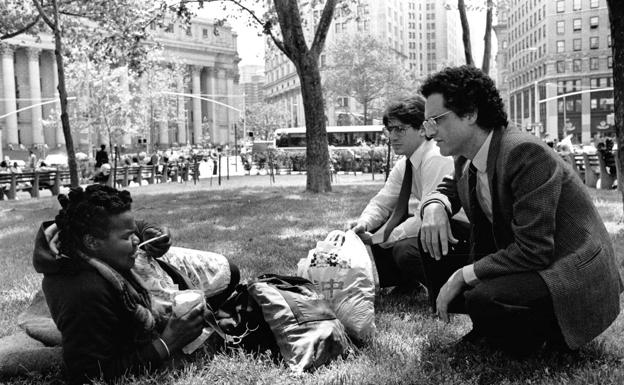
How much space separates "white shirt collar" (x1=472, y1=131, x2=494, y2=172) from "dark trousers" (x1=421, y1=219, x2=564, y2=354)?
0.56m

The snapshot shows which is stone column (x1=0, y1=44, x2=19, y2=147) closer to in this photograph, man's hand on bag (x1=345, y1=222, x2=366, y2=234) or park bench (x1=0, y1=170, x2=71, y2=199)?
park bench (x1=0, y1=170, x2=71, y2=199)

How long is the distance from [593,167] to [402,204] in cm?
1573

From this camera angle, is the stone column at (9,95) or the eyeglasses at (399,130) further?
the stone column at (9,95)

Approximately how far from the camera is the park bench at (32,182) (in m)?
19.7

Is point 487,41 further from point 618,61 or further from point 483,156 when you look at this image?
point 483,156

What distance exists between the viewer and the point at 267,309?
345 cm

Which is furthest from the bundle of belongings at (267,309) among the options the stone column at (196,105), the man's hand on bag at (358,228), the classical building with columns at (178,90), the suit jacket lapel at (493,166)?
the stone column at (196,105)

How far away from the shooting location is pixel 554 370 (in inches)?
124

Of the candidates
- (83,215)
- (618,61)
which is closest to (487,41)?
(618,61)

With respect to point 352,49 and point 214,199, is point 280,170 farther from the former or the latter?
point 352,49

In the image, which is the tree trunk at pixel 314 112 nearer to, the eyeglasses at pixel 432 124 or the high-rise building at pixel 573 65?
the eyeglasses at pixel 432 124

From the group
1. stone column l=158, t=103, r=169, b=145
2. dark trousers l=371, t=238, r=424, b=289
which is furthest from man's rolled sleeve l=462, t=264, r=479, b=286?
stone column l=158, t=103, r=169, b=145

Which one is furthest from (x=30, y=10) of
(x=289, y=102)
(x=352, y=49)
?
(x=289, y=102)

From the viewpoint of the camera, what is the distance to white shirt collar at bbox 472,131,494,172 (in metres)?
3.05
